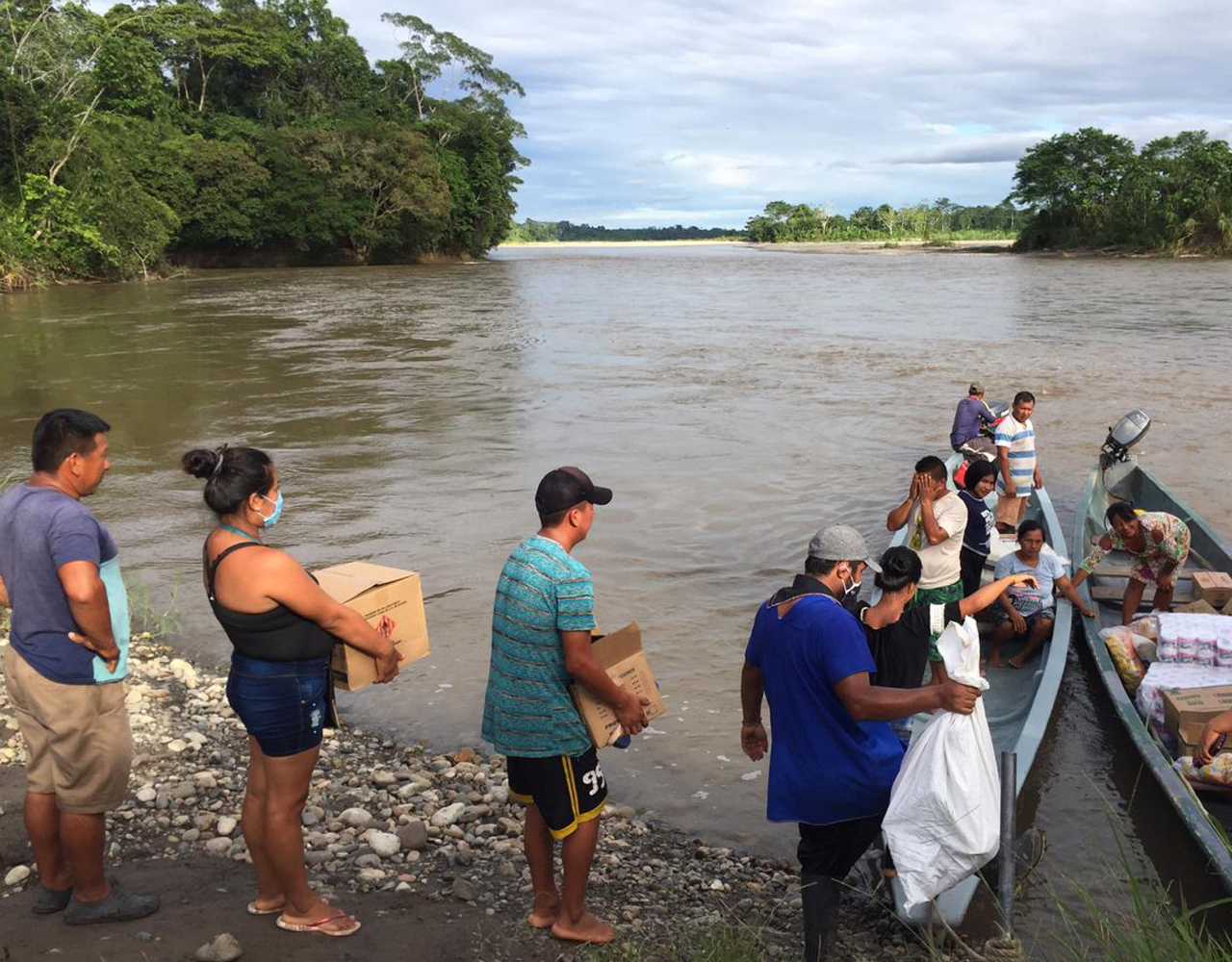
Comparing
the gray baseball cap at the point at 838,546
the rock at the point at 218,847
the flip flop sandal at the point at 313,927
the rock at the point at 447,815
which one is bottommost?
the rock at the point at 447,815

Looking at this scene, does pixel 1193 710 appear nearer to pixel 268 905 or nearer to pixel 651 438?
pixel 268 905

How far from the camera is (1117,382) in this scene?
1767 centimetres

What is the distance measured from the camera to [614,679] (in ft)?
10.8

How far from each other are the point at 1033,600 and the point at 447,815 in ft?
12.8

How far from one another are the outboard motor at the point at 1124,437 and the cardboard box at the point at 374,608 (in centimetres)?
745

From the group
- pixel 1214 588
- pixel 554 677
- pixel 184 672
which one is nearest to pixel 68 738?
pixel 554 677

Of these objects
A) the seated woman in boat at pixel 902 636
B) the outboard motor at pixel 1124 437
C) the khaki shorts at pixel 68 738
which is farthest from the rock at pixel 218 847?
the outboard motor at pixel 1124 437

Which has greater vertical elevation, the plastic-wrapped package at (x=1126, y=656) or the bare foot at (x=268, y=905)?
the plastic-wrapped package at (x=1126, y=656)

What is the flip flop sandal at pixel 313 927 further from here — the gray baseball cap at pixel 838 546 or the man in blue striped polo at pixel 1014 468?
the man in blue striped polo at pixel 1014 468

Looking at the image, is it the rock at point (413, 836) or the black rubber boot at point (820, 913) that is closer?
the black rubber boot at point (820, 913)

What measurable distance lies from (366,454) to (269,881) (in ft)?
33.4

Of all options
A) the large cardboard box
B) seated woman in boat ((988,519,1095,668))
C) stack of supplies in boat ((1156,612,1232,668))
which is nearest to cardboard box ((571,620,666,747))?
the large cardboard box

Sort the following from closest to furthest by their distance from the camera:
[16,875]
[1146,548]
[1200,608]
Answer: [16,875] → [1200,608] → [1146,548]

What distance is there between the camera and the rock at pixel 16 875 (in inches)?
144
